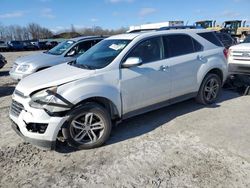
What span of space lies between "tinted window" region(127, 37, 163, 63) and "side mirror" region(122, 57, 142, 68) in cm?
19

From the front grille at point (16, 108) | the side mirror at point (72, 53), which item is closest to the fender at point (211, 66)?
the front grille at point (16, 108)

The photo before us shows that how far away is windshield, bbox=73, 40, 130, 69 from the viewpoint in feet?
13.7

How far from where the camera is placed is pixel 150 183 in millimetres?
2955

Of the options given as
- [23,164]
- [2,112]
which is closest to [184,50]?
[23,164]

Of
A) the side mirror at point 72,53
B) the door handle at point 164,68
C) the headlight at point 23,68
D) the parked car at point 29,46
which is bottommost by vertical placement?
the parked car at point 29,46

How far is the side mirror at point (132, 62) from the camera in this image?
4.00 meters

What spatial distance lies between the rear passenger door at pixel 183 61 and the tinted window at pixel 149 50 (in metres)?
0.19

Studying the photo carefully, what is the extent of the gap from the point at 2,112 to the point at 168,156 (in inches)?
166

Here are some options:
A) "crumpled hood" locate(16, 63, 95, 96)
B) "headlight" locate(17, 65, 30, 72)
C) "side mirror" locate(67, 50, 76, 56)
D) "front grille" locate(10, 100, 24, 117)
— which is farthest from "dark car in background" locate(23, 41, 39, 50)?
"front grille" locate(10, 100, 24, 117)

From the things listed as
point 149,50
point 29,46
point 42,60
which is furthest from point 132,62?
point 29,46

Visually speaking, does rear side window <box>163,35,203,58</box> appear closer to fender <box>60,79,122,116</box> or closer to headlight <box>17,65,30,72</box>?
fender <box>60,79,122,116</box>

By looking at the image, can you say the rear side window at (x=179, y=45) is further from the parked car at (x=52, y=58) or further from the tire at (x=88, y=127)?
the parked car at (x=52, y=58)

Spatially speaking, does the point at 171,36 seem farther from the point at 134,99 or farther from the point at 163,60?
the point at 134,99

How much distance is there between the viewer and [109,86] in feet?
12.8
